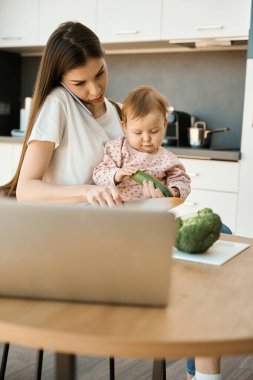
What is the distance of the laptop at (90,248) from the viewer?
0.67 metres

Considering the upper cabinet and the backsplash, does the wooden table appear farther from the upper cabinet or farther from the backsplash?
the backsplash

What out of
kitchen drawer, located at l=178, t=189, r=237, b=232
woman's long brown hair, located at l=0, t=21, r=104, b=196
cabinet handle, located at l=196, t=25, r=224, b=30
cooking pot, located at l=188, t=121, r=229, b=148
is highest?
cabinet handle, located at l=196, t=25, r=224, b=30

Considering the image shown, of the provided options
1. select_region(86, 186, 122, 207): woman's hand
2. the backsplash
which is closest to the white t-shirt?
select_region(86, 186, 122, 207): woman's hand

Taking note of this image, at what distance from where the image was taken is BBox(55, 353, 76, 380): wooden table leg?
732mm

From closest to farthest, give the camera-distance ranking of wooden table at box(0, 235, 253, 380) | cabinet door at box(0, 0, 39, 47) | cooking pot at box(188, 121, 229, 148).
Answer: wooden table at box(0, 235, 253, 380), cooking pot at box(188, 121, 229, 148), cabinet door at box(0, 0, 39, 47)

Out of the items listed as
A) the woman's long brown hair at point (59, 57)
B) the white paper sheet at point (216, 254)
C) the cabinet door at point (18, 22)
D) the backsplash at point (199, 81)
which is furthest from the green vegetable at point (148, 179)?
the cabinet door at point (18, 22)

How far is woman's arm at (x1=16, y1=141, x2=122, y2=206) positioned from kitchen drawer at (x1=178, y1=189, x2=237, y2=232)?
1693mm

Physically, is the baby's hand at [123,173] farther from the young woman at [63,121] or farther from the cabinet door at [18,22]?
the cabinet door at [18,22]

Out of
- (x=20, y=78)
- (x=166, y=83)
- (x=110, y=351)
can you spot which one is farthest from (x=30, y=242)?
(x=20, y=78)

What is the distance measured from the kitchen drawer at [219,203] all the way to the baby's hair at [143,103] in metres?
1.48

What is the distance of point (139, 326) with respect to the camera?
0.68 metres

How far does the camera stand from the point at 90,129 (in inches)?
64.7

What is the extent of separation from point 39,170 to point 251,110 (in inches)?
72.2

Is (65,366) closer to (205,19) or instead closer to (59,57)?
(59,57)
